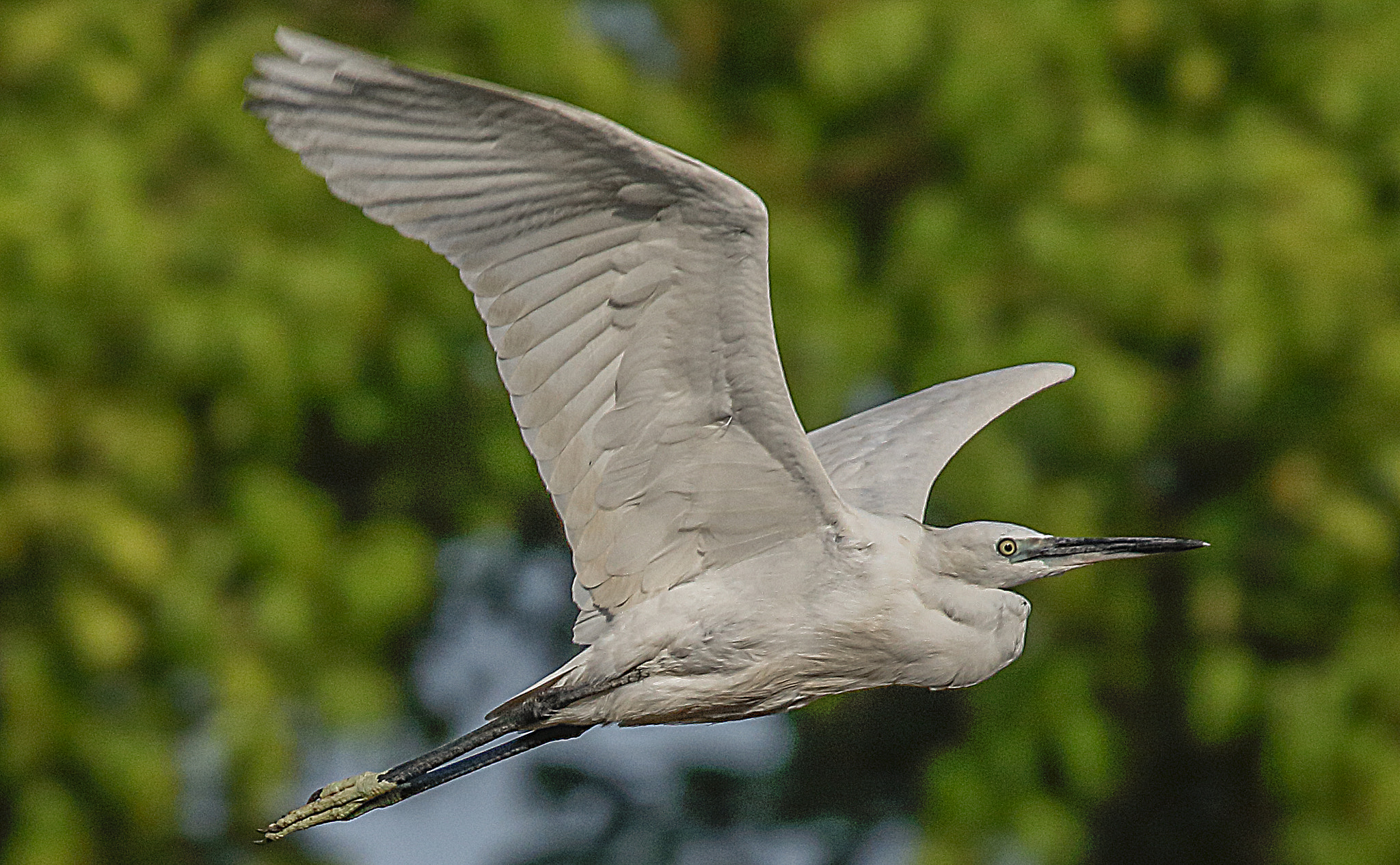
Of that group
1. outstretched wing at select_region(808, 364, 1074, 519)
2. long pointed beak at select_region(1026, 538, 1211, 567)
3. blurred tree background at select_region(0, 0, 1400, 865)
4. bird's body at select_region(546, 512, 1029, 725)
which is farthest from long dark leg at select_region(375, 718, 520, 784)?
blurred tree background at select_region(0, 0, 1400, 865)

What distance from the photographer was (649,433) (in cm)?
250

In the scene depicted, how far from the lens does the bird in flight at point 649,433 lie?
7.52 feet

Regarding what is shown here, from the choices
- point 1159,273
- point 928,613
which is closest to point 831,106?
point 1159,273

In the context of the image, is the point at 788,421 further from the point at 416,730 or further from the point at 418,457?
the point at 416,730

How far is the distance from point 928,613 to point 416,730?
9.65 ft

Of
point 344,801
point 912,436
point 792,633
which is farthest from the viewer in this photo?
point 912,436

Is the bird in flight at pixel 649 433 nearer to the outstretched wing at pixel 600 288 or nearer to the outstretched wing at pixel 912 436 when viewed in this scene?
the outstretched wing at pixel 600 288

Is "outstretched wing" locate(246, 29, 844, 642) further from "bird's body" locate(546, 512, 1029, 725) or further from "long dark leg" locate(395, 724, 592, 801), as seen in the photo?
"long dark leg" locate(395, 724, 592, 801)

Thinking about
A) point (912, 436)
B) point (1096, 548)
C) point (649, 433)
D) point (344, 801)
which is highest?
point (649, 433)

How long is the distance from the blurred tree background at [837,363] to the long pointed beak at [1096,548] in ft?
5.44

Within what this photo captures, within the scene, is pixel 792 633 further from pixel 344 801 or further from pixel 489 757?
pixel 344 801

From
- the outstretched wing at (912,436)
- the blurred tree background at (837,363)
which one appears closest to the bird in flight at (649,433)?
the outstretched wing at (912,436)

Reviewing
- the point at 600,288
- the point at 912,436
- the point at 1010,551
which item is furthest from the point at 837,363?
the point at 600,288

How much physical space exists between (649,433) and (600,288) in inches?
8.2
